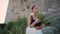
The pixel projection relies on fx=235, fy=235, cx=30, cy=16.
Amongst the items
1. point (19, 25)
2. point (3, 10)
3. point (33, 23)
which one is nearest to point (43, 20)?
point (33, 23)

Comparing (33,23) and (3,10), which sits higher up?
(3,10)

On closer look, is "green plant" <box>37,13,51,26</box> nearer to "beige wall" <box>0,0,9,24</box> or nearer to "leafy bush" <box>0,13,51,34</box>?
"leafy bush" <box>0,13,51,34</box>

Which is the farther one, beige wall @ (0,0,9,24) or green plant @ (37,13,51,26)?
beige wall @ (0,0,9,24)

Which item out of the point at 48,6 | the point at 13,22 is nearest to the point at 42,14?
the point at 48,6

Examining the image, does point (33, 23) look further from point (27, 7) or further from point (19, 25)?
point (27, 7)

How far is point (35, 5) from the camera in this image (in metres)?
3.56

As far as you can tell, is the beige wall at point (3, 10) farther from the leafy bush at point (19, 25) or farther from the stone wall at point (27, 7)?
the leafy bush at point (19, 25)

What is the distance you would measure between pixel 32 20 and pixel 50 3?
44 cm

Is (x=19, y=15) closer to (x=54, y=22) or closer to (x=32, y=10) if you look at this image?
(x=32, y=10)

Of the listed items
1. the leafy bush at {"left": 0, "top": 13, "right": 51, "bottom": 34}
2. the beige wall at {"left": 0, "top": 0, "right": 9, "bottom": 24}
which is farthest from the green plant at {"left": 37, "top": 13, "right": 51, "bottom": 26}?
the beige wall at {"left": 0, "top": 0, "right": 9, "bottom": 24}

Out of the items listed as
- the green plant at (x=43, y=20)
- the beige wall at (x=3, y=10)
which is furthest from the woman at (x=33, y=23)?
the beige wall at (x=3, y=10)

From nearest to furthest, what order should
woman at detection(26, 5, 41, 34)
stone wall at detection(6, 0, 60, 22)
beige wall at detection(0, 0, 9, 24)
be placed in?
woman at detection(26, 5, 41, 34)
stone wall at detection(6, 0, 60, 22)
beige wall at detection(0, 0, 9, 24)

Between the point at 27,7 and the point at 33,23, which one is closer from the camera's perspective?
the point at 33,23

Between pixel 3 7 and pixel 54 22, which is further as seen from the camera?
pixel 3 7
